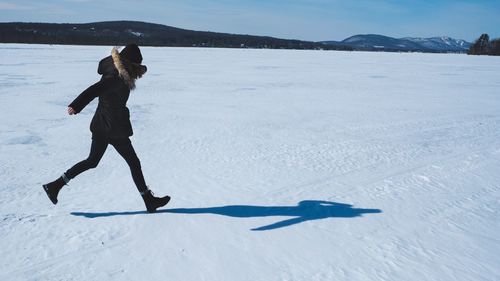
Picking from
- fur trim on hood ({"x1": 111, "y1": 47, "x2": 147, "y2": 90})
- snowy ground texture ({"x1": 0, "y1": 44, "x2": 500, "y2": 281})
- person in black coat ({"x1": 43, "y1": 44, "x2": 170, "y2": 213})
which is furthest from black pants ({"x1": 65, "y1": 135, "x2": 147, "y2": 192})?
fur trim on hood ({"x1": 111, "y1": 47, "x2": 147, "y2": 90})

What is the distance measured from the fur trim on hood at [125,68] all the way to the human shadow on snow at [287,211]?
1.15 metres

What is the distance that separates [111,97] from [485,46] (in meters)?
80.4

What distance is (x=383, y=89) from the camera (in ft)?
43.8

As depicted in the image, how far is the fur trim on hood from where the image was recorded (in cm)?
297

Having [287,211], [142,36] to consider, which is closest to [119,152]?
[287,211]

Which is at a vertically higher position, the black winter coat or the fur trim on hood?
the fur trim on hood

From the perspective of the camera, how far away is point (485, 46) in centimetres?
6944

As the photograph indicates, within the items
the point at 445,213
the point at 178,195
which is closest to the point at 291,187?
the point at 178,195

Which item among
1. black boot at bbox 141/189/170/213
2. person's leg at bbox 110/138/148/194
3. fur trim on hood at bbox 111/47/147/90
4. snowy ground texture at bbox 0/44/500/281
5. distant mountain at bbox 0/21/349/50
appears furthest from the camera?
distant mountain at bbox 0/21/349/50

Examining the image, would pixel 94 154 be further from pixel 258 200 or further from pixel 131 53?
pixel 258 200

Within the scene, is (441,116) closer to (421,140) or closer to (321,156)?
(421,140)

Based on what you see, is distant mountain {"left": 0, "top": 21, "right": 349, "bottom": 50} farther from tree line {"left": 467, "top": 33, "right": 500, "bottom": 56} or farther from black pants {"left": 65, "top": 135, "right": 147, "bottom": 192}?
black pants {"left": 65, "top": 135, "right": 147, "bottom": 192}

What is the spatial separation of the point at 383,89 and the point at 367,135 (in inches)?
293

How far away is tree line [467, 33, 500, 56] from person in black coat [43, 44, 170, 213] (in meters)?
75.1
